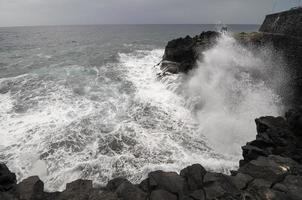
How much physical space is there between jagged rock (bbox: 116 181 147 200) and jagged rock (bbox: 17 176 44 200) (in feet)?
7.96

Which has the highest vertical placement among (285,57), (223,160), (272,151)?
(285,57)

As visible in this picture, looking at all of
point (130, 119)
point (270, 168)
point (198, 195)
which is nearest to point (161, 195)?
point (198, 195)

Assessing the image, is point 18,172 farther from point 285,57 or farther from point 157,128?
point 285,57

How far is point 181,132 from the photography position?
12516 mm

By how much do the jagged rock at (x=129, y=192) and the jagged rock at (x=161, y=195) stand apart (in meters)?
0.27

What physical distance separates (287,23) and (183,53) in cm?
997

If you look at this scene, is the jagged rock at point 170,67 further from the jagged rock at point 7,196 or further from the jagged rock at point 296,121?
the jagged rock at point 7,196

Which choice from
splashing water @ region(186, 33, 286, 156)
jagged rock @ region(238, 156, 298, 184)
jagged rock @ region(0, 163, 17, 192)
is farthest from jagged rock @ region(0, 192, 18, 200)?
splashing water @ region(186, 33, 286, 156)

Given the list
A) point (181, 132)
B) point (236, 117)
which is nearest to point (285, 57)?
point (236, 117)

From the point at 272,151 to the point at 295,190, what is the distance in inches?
109

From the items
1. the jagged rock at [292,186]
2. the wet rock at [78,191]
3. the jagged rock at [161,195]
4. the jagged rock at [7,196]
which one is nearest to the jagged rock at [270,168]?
the jagged rock at [292,186]

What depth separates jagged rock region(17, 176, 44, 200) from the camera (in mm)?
6453

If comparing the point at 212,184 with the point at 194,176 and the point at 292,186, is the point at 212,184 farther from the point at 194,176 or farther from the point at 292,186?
the point at 292,186

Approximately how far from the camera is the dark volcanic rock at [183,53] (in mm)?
22014
